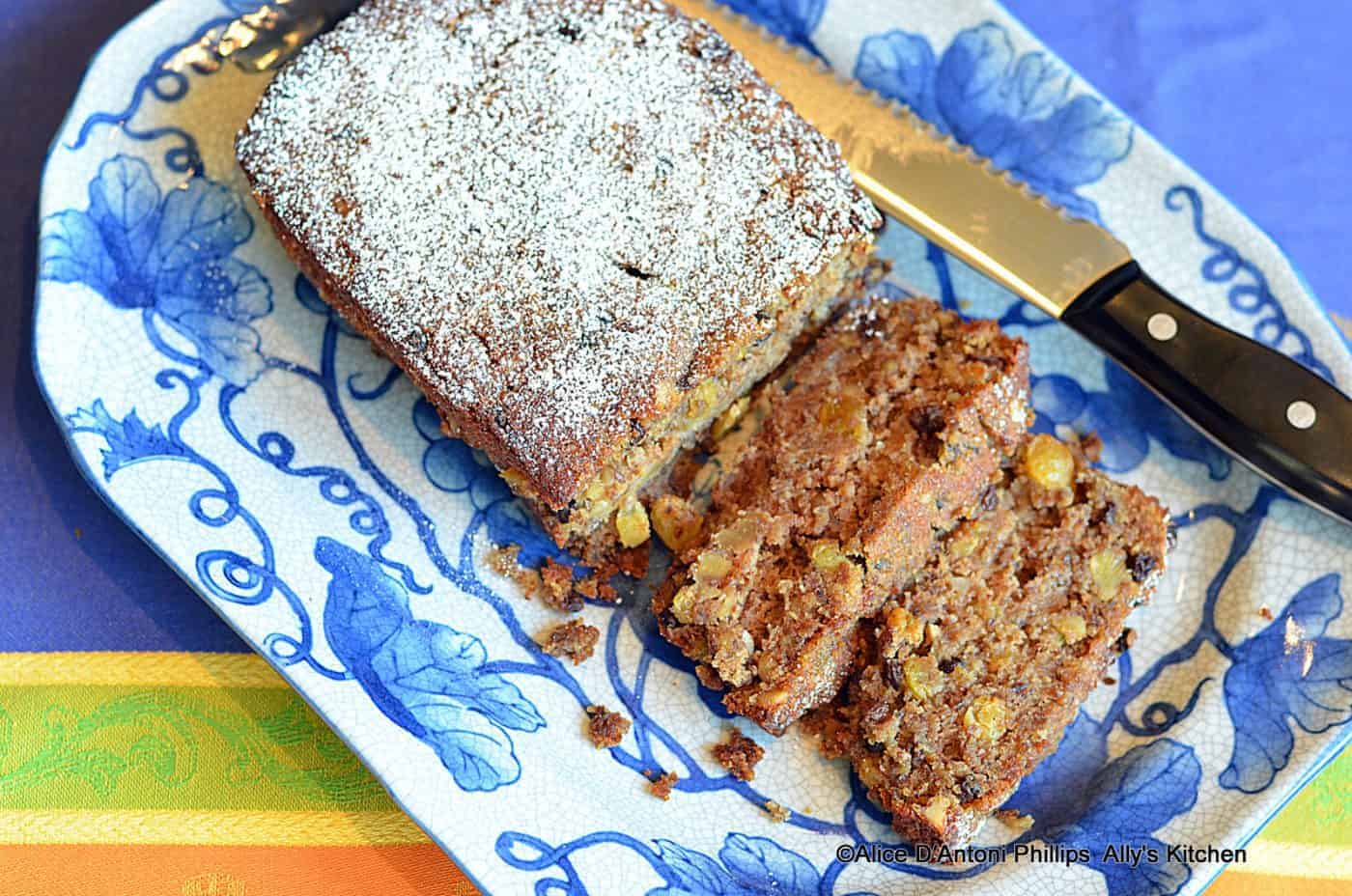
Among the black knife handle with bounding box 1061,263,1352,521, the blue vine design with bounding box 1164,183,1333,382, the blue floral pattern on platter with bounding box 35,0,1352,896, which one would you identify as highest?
the blue vine design with bounding box 1164,183,1333,382

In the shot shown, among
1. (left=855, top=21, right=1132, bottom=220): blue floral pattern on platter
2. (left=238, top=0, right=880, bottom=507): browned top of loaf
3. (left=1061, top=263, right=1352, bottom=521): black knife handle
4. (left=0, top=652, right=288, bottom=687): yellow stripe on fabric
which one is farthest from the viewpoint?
(left=855, top=21, right=1132, bottom=220): blue floral pattern on platter

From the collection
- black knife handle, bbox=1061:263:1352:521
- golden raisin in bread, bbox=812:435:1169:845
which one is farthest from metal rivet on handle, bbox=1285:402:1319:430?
golden raisin in bread, bbox=812:435:1169:845

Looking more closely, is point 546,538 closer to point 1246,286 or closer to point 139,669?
point 139,669

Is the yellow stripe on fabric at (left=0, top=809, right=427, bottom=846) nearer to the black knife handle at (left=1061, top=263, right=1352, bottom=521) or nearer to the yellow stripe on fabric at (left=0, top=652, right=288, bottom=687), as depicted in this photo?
the yellow stripe on fabric at (left=0, top=652, right=288, bottom=687)

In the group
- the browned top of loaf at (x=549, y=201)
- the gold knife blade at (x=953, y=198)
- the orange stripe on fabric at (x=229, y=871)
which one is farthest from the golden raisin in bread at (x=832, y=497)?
the orange stripe on fabric at (x=229, y=871)

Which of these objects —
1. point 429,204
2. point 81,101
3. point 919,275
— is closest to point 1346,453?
point 919,275

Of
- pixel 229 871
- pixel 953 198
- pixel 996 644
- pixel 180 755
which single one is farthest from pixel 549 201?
pixel 229 871

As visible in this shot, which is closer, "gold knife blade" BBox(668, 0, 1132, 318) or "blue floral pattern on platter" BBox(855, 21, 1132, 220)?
"gold knife blade" BBox(668, 0, 1132, 318)

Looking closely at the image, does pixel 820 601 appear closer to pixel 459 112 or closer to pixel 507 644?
pixel 507 644
